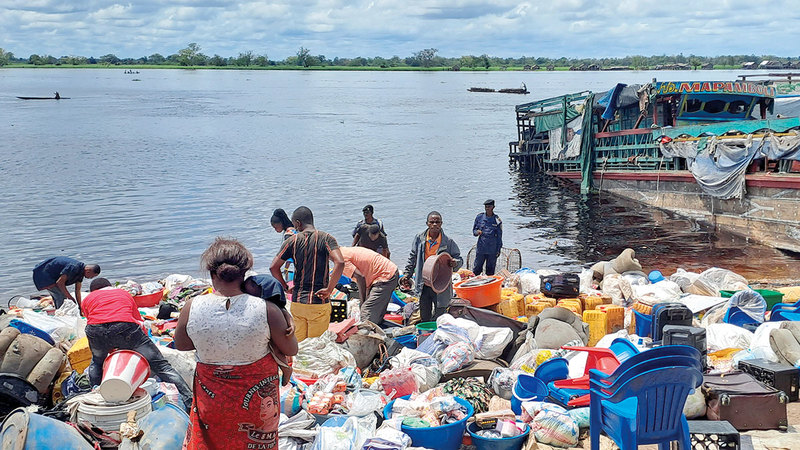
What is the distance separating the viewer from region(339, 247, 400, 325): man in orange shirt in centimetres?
735

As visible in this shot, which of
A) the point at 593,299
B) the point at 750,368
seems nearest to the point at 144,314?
the point at 593,299

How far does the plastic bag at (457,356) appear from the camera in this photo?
6180mm

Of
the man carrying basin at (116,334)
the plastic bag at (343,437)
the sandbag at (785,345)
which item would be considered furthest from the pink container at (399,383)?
the sandbag at (785,345)

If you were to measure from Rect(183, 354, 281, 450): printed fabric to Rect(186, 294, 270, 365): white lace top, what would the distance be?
72 millimetres

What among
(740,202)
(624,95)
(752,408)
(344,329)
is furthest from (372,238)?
(624,95)

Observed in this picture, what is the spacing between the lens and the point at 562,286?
27.9 feet

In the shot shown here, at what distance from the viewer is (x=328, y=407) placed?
17.9 ft

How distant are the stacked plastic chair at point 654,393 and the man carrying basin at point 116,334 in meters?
3.18

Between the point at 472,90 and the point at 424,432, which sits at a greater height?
the point at 472,90

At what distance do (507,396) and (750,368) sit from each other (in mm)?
1916

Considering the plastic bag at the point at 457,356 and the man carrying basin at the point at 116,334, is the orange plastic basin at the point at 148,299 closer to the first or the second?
the man carrying basin at the point at 116,334

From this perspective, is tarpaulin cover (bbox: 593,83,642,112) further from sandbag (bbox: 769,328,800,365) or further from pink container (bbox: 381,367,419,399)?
pink container (bbox: 381,367,419,399)

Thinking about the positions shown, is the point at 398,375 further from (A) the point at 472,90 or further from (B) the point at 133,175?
(A) the point at 472,90

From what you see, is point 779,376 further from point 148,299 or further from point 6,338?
point 148,299
